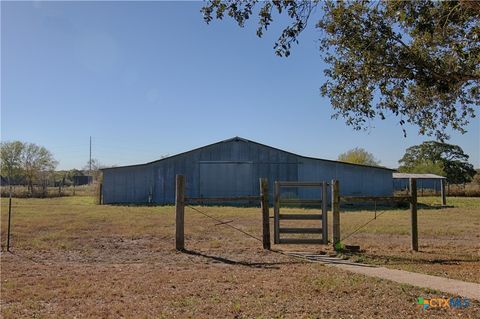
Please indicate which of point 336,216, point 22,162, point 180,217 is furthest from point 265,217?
point 22,162

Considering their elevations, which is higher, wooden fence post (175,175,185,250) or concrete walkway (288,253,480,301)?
wooden fence post (175,175,185,250)

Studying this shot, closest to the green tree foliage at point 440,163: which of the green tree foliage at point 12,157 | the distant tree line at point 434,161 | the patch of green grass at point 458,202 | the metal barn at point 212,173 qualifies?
the distant tree line at point 434,161

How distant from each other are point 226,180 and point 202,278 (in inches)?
1082

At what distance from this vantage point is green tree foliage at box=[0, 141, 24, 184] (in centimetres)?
5928

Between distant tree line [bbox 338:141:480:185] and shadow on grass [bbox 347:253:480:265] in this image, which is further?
distant tree line [bbox 338:141:480:185]

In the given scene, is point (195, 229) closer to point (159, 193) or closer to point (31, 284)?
point (31, 284)

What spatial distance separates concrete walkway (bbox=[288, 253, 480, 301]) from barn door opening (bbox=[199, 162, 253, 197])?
2512cm

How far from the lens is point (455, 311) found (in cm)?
620

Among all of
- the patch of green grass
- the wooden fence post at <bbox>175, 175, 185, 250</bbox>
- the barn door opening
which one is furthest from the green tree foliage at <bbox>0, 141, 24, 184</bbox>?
the wooden fence post at <bbox>175, 175, 185, 250</bbox>

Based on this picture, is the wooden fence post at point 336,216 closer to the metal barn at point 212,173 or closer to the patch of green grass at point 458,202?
the metal barn at point 212,173

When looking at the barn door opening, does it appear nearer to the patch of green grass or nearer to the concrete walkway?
the patch of green grass

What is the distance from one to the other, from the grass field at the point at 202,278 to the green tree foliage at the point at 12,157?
1955 inches

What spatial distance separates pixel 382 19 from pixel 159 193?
28.5m

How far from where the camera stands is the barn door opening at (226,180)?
117 ft
